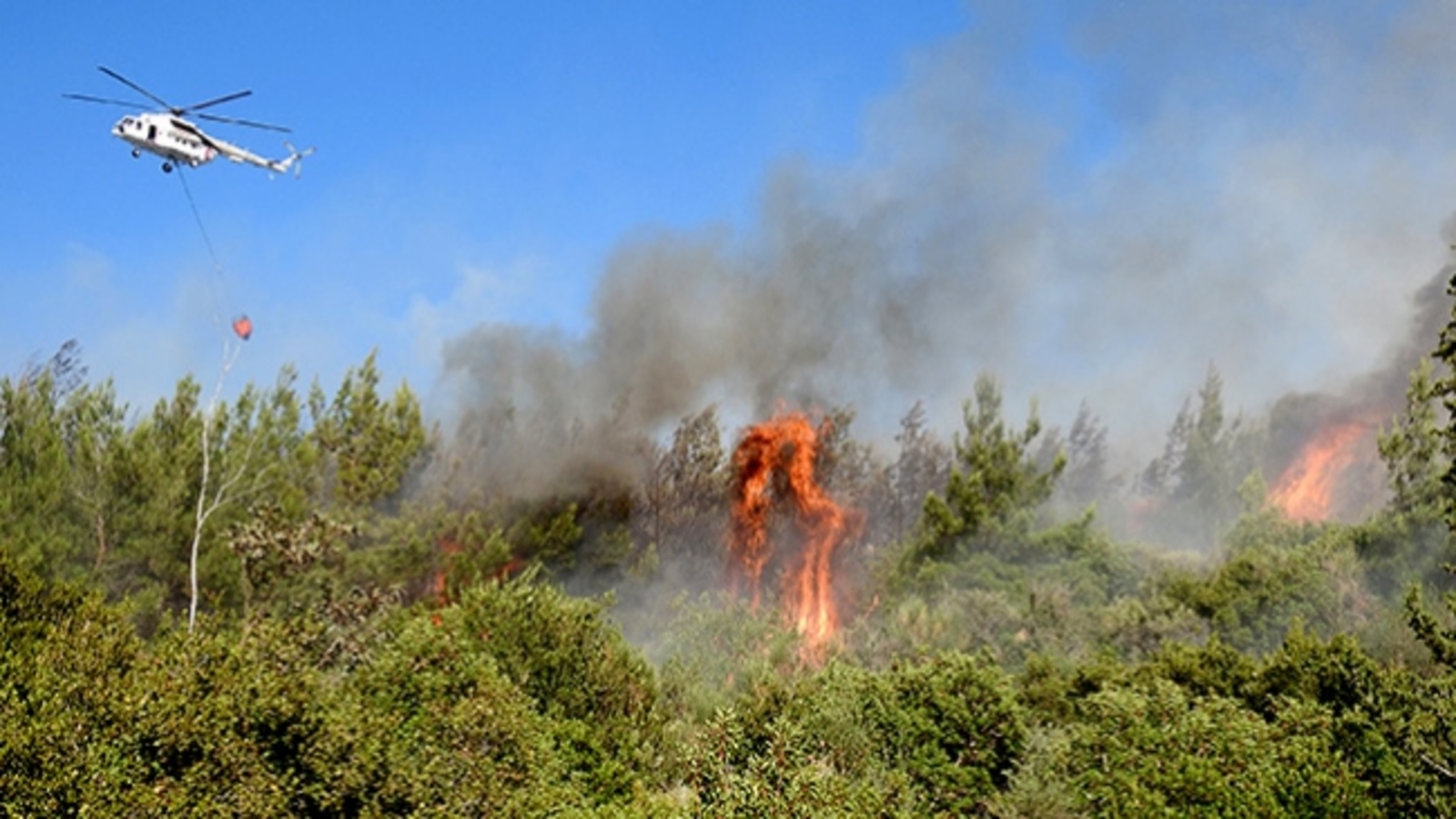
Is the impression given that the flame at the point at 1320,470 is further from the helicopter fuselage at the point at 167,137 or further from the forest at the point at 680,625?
the helicopter fuselage at the point at 167,137

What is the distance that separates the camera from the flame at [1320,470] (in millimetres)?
100062

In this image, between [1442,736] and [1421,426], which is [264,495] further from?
[1421,426]

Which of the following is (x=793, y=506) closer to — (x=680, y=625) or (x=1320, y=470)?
(x=680, y=625)

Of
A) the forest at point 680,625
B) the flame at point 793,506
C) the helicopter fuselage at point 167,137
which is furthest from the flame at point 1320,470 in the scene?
the helicopter fuselage at point 167,137

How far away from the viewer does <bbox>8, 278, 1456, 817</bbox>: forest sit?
21.2m

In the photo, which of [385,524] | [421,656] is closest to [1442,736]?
[421,656]

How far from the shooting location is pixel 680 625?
54.1 m

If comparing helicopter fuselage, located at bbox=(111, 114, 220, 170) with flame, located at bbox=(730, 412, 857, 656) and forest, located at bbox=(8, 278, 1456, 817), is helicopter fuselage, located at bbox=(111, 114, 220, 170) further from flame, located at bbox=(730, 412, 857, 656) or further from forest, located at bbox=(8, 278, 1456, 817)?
flame, located at bbox=(730, 412, 857, 656)

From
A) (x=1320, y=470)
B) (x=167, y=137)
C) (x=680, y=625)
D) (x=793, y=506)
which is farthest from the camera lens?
(x=1320, y=470)

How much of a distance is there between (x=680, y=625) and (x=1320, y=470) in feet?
239

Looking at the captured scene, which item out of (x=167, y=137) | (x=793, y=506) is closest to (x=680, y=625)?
(x=793, y=506)

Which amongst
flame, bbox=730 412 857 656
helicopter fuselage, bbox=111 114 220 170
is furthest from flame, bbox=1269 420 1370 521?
helicopter fuselage, bbox=111 114 220 170

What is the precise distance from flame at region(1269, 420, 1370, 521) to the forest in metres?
0.40

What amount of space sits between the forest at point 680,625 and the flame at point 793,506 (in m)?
0.23
